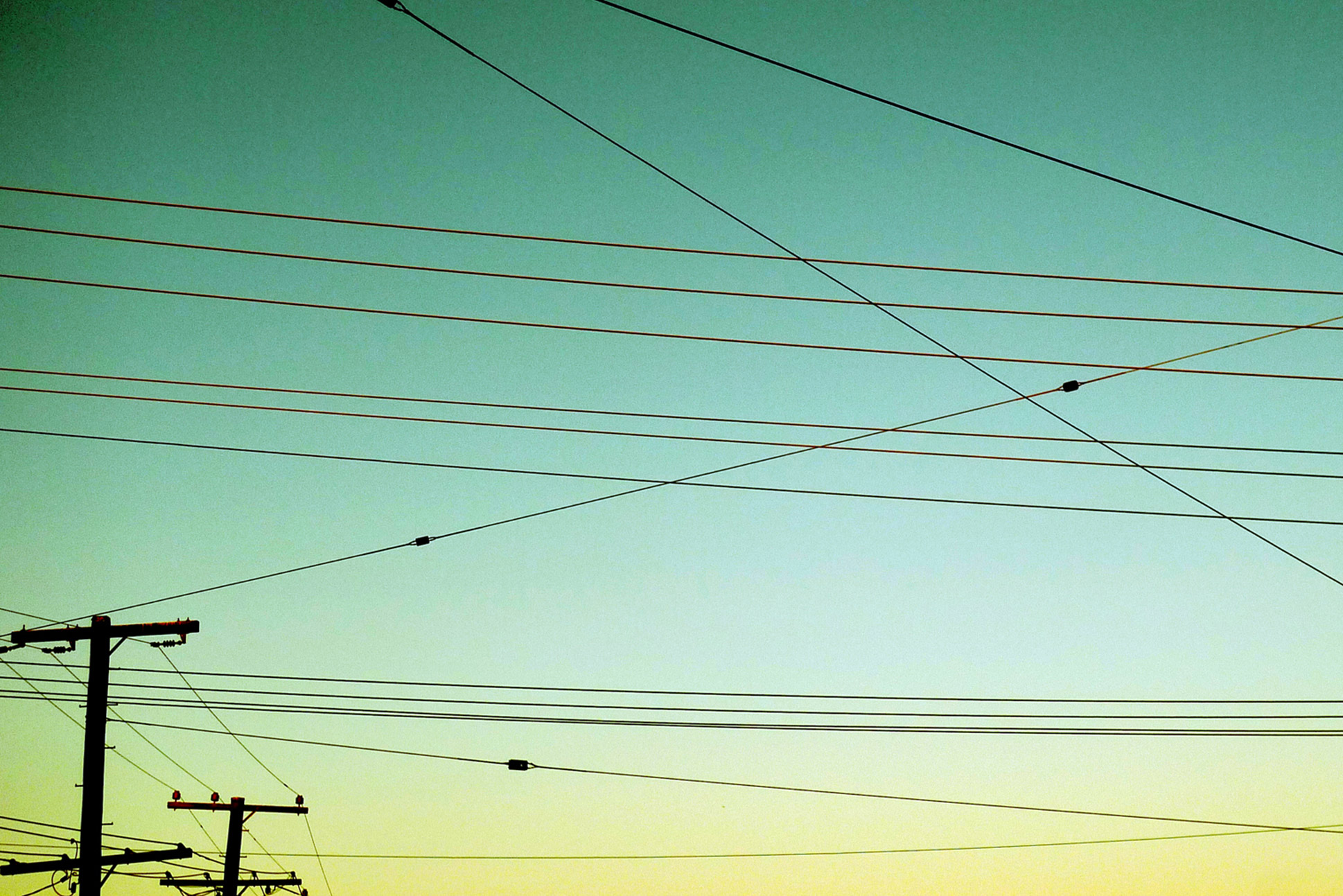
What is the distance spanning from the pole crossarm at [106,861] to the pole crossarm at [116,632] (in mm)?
3975

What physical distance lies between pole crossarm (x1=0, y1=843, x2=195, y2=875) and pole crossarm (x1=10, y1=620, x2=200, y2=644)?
3.97 m

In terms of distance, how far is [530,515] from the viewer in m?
21.5

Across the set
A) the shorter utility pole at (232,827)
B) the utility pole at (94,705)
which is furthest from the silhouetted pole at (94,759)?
the shorter utility pole at (232,827)

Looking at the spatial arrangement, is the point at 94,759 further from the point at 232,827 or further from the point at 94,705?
the point at 232,827

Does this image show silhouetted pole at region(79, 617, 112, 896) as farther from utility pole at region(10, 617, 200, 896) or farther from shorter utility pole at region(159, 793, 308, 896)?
shorter utility pole at region(159, 793, 308, 896)

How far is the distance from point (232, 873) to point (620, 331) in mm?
25552

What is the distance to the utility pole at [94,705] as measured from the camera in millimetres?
18938

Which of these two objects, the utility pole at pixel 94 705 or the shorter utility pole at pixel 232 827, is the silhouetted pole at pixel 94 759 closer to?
the utility pole at pixel 94 705

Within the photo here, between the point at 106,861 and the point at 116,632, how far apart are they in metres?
4.59

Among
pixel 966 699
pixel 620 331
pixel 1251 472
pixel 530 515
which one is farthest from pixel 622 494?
pixel 1251 472

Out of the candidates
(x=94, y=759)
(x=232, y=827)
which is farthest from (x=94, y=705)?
(x=232, y=827)

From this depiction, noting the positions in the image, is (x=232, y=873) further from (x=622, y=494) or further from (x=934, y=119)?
(x=934, y=119)

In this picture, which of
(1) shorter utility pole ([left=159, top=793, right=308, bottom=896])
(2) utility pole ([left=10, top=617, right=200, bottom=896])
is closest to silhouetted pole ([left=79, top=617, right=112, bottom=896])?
(2) utility pole ([left=10, top=617, right=200, bottom=896])

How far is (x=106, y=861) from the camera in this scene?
21.9 meters
